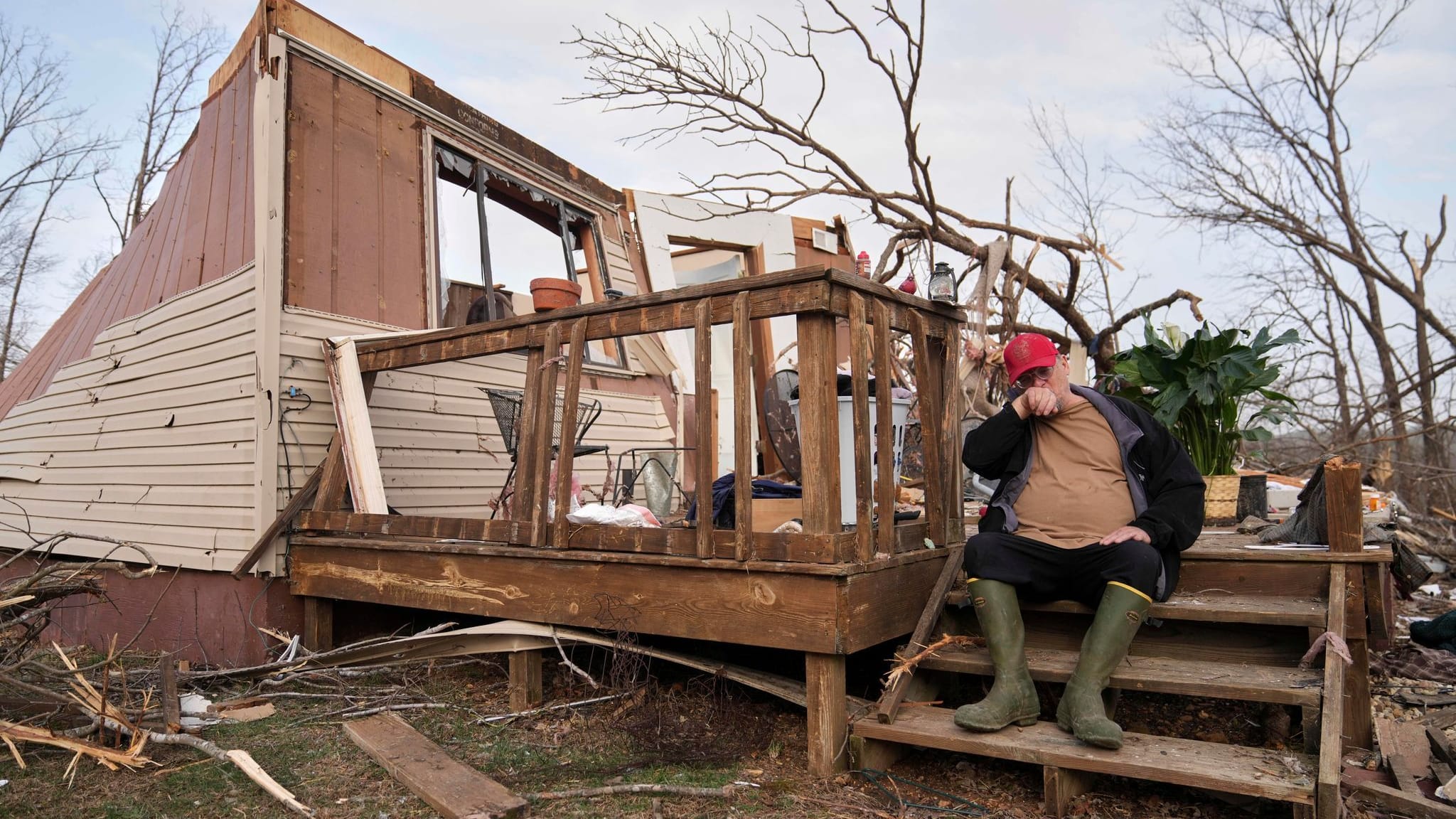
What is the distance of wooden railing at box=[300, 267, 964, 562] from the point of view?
3139 millimetres

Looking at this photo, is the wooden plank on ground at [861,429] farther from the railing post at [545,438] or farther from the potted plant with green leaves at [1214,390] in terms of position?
the potted plant with green leaves at [1214,390]

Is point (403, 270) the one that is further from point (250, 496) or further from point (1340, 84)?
point (1340, 84)

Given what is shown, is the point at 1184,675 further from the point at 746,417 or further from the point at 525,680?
the point at 525,680

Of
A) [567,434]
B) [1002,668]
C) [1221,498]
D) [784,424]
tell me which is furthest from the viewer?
[784,424]

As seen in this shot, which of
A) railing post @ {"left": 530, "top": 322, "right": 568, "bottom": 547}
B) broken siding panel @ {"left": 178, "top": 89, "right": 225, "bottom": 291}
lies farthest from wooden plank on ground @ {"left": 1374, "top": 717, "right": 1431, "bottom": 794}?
broken siding panel @ {"left": 178, "top": 89, "right": 225, "bottom": 291}

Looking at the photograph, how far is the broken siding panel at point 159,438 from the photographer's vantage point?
511cm

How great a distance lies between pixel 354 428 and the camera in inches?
190

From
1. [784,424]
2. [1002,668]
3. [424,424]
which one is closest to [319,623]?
[424,424]

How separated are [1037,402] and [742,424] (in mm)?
1113

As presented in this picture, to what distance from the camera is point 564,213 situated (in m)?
7.59

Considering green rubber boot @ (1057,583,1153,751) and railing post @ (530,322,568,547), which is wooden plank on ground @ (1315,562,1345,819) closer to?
green rubber boot @ (1057,583,1153,751)

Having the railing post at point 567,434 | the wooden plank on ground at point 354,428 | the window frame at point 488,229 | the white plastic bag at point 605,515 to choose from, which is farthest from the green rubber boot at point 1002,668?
the window frame at point 488,229

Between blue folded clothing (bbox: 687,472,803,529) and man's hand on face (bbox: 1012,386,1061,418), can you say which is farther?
blue folded clothing (bbox: 687,472,803,529)

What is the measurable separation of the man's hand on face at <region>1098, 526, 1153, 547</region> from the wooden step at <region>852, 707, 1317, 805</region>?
2.09 ft
